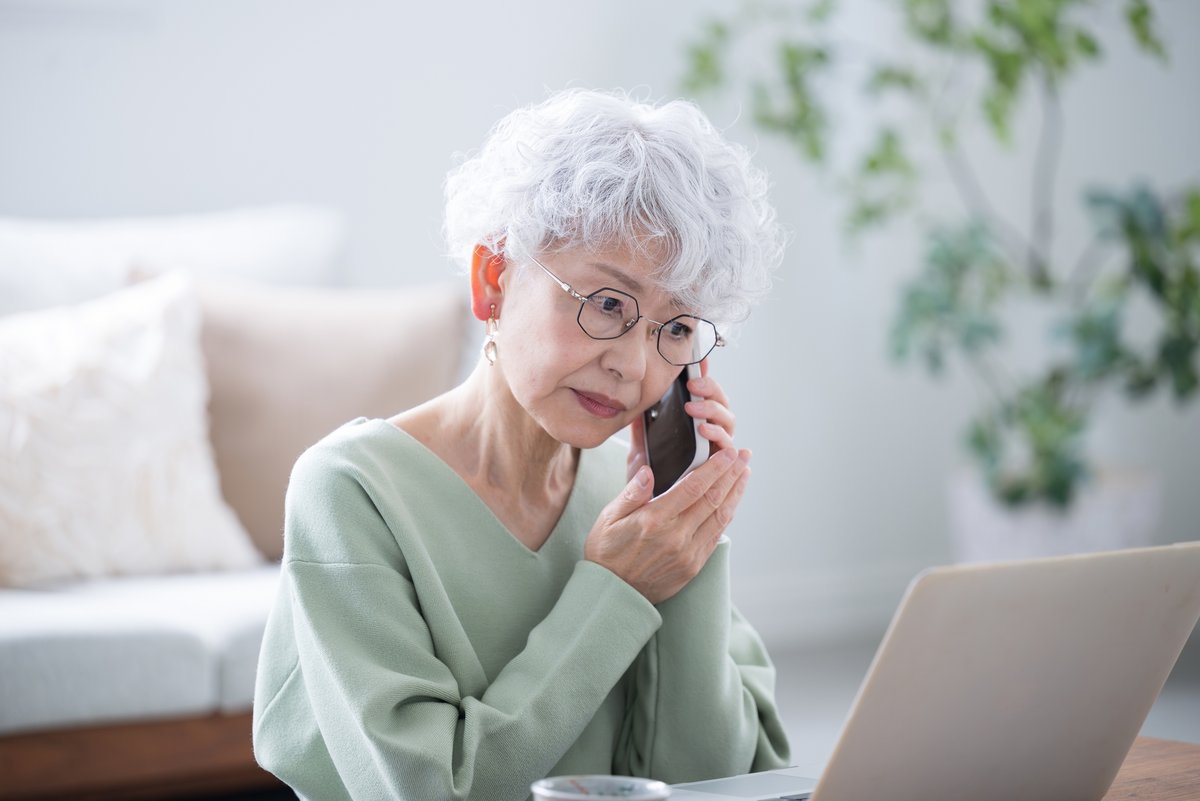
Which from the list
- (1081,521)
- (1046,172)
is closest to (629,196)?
(1081,521)

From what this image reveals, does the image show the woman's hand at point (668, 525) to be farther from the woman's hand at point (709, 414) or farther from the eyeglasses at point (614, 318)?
the eyeglasses at point (614, 318)

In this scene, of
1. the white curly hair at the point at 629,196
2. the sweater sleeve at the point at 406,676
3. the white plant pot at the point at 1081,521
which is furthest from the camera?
the white plant pot at the point at 1081,521

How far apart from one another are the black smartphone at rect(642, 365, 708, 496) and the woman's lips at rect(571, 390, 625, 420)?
0.13 metres

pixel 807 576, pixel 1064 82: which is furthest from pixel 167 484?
→ pixel 1064 82

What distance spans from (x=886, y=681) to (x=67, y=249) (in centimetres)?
224

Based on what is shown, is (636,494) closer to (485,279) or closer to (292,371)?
(485,279)

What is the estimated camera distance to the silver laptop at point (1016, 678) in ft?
2.76

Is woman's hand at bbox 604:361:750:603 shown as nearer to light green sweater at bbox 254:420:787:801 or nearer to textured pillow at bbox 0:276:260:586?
light green sweater at bbox 254:420:787:801

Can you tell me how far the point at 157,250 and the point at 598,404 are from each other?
5.76 feet

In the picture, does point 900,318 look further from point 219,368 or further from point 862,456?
point 219,368

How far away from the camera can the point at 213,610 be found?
2209mm

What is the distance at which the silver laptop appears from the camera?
2.76ft

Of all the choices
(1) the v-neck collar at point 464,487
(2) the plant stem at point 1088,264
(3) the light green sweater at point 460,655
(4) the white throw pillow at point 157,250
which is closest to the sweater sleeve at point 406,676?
(3) the light green sweater at point 460,655

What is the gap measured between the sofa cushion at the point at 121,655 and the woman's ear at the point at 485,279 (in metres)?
1.07
